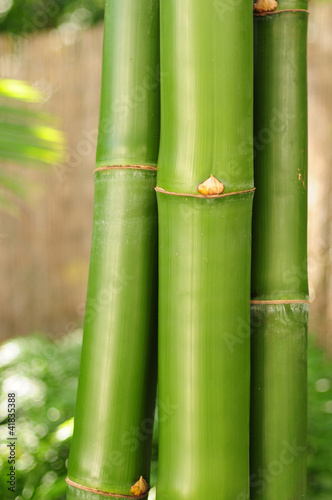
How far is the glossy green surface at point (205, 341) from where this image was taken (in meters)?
0.44

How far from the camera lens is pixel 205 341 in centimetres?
44

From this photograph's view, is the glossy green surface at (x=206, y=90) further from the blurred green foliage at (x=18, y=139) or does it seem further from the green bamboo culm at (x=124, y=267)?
the blurred green foliage at (x=18, y=139)

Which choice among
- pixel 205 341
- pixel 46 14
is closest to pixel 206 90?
pixel 205 341

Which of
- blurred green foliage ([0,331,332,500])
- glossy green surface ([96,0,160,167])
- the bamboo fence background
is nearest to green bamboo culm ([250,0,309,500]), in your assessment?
glossy green surface ([96,0,160,167])

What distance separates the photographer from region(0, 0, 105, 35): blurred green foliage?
8.42 feet

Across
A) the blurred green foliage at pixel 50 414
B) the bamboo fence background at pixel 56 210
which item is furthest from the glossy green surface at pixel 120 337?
the bamboo fence background at pixel 56 210

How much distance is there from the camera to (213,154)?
44 centimetres

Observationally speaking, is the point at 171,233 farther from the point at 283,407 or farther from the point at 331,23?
the point at 331,23

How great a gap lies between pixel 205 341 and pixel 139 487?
18cm

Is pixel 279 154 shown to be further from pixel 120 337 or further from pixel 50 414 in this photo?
pixel 50 414

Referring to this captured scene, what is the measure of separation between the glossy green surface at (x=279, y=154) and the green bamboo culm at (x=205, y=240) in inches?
2.3

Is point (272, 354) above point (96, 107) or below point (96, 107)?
below

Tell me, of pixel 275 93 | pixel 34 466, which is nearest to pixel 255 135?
pixel 275 93

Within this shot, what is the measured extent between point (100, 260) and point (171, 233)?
3.6 inches
